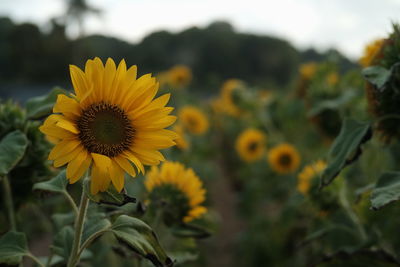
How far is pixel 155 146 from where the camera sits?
0.83 metres

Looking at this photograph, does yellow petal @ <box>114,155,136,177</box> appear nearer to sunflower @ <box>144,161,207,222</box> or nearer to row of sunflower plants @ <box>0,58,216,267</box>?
row of sunflower plants @ <box>0,58,216,267</box>

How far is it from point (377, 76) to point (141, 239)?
2.26 ft

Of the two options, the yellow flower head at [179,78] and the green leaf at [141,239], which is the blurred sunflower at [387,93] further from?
the yellow flower head at [179,78]

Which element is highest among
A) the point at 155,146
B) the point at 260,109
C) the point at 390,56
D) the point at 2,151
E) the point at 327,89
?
the point at 260,109

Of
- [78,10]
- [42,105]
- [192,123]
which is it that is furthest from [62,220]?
[78,10]

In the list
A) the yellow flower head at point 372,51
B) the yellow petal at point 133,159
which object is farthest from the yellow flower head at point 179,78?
the yellow petal at point 133,159

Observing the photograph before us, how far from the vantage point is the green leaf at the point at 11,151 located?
0.91 m

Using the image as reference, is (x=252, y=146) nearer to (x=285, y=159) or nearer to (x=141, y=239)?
(x=285, y=159)

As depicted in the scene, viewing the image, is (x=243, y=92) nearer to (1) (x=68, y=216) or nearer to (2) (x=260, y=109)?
(2) (x=260, y=109)

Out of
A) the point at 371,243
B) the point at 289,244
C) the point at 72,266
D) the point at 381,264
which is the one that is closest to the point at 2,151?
the point at 72,266

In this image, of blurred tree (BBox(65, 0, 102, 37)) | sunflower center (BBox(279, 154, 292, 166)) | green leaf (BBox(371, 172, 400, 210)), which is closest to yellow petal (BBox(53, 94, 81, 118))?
green leaf (BBox(371, 172, 400, 210))

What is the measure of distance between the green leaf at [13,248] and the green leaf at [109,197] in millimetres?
256

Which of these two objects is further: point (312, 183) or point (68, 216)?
point (312, 183)

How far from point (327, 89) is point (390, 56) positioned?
48.6 inches
